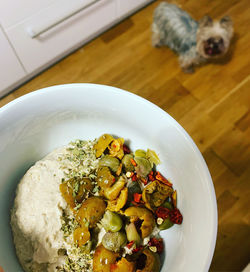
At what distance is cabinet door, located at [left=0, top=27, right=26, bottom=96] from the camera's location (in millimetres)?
1193

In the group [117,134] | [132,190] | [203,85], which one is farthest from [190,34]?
[132,190]

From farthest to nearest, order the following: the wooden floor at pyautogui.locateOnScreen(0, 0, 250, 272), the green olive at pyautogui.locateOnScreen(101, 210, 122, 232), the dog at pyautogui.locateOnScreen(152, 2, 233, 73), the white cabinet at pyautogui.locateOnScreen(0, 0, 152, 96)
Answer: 1. the dog at pyautogui.locateOnScreen(152, 2, 233, 73)
2. the wooden floor at pyautogui.locateOnScreen(0, 0, 250, 272)
3. the white cabinet at pyautogui.locateOnScreen(0, 0, 152, 96)
4. the green olive at pyautogui.locateOnScreen(101, 210, 122, 232)

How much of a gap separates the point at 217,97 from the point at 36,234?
1133 mm

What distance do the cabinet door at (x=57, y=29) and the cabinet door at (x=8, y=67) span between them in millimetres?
27

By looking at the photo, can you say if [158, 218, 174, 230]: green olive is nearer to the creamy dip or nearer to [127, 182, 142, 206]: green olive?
[127, 182, 142, 206]: green olive

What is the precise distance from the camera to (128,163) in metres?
0.79

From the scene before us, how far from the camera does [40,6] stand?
44.9 inches

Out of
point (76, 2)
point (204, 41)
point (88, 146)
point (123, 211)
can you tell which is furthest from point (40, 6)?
point (123, 211)

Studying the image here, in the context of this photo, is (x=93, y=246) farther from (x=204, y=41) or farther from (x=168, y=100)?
(x=204, y=41)

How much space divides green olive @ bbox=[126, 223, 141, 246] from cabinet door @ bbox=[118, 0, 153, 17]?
118cm

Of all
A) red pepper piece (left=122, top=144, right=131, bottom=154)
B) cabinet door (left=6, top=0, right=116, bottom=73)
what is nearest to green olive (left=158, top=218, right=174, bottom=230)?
red pepper piece (left=122, top=144, right=131, bottom=154)

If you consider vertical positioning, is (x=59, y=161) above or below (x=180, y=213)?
above

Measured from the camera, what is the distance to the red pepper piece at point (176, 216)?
2.29 feet

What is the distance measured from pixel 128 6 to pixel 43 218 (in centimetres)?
123
